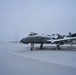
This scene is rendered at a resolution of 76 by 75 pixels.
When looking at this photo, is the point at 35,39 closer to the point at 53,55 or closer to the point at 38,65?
the point at 53,55

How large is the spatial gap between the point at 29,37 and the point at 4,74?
11177mm

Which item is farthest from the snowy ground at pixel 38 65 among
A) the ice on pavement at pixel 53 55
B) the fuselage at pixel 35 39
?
the fuselage at pixel 35 39

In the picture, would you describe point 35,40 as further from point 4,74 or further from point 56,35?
point 4,74

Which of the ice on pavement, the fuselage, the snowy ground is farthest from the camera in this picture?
the fuselage

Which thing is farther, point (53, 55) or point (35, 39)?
point (35, 39)

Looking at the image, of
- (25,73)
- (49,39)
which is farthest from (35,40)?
(25,73)

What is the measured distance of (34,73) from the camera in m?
4.16

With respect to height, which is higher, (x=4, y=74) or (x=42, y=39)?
(x=42, y=39)

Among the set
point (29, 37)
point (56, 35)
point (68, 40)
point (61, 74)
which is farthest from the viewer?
point (56, 35)

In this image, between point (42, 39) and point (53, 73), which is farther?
point (42, 39)

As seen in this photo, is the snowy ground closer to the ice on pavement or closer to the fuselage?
the ice on pavement

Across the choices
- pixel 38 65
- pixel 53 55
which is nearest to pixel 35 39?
pixel 53 55

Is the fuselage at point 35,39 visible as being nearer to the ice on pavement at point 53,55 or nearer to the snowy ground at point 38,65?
the ice on pavement at point 53,55

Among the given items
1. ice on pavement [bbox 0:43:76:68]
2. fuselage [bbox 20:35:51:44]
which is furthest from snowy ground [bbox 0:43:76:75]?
fuselage [bbox 20:35:51:44]
